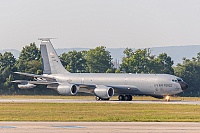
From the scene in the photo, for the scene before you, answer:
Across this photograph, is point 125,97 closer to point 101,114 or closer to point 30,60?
point 101,114

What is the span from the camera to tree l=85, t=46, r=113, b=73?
159 m

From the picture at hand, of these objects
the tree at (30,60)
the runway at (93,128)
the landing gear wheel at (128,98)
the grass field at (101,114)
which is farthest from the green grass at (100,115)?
the tree at (30,60)

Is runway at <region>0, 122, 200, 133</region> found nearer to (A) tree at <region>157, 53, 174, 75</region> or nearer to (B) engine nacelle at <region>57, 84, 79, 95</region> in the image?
(B) engine nacelle at <region>57, 84, 79, 95</region>

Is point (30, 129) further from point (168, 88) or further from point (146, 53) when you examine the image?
point (146, 53)

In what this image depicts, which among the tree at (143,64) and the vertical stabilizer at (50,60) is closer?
the vertical stabilizer at (50,60)

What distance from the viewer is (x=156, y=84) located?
287 feet

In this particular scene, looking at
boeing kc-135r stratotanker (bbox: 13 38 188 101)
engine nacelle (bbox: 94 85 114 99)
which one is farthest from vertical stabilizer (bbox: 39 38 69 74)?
engine nacelle (bbox: 94 85 114 99)

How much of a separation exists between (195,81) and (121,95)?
5245cm

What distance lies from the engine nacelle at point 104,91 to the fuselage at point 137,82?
1134 mm

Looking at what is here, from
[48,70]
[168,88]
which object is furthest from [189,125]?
[48,70]

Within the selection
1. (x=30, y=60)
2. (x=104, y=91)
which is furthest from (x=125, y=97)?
(x=30, y=60)

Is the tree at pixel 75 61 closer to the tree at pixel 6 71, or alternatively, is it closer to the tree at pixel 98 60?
the tree at pixel 98 60

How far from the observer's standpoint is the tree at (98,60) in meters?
159

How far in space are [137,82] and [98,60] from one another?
73.2 m
